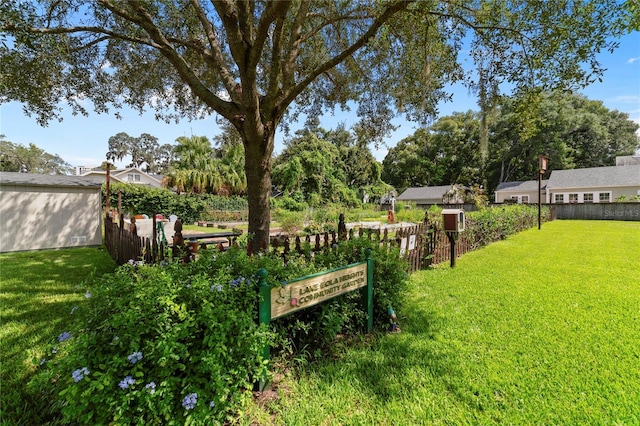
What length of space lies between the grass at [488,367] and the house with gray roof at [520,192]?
105 feet

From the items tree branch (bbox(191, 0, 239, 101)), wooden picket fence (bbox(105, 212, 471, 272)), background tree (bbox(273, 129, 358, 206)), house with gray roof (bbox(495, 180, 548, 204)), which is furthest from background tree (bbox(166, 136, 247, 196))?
house with gray roof (bbox(495, 180, 548, 204))

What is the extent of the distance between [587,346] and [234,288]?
3573 mm

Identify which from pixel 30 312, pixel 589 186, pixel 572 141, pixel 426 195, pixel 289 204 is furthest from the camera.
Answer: pixel 426 195

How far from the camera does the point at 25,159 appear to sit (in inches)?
1763

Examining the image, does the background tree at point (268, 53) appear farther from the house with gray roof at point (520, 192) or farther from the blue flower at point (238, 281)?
the house with gray roof at point (520, 192)

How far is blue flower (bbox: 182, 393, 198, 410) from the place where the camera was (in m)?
1.70

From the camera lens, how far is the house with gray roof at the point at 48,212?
31.6 ft

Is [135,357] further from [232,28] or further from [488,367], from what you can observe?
[232,28]

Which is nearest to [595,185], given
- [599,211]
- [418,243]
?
[599,211]

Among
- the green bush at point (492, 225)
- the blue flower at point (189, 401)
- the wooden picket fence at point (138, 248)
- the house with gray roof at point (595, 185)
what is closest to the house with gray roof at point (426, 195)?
the house with gray roof at point (595, 185)

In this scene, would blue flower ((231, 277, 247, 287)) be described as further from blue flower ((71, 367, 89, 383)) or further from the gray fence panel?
the gray fence panel

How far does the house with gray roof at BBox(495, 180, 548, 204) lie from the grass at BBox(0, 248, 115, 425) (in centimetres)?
3555

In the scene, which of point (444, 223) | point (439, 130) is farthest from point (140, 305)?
point (439, 130)

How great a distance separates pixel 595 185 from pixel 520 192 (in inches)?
256
